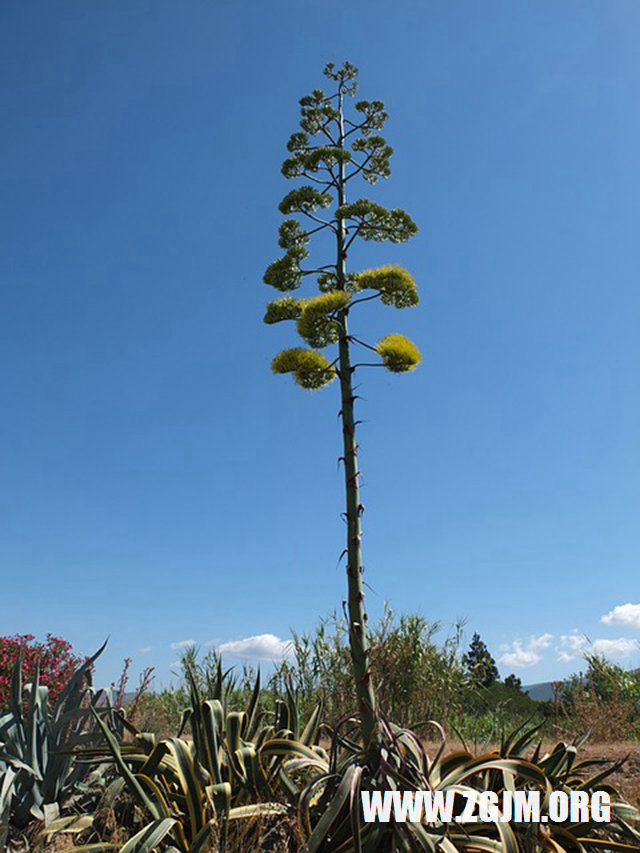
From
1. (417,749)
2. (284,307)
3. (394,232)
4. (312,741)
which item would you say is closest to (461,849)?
(417,749)

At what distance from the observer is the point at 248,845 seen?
137 inches

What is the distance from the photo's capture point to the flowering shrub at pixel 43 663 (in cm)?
1080

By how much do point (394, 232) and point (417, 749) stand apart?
3749 millimetres

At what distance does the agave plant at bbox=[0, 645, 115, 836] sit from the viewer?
3891mm

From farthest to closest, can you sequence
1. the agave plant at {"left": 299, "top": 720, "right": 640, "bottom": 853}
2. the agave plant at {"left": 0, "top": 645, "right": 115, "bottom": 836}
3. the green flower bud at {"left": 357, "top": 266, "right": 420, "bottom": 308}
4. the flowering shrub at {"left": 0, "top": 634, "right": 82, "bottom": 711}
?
the flowering shrub at {"left": 0, "top": 634, "right": 82, "bottom": 711} → the green flower bud at {"left": 357, "top": 266, "right": 420, "bottom": 308} → the agave plant at {"left": 0, "top": 645, "right": 115, "bottom": 836} → the agave plant at {"left": 299, "top": 720, "right": 640, "bottom": 853}

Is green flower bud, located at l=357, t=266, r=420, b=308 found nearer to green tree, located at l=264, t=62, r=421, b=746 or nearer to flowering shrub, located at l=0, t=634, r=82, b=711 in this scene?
green tree, located at l=264, t=62, r=421, b=746

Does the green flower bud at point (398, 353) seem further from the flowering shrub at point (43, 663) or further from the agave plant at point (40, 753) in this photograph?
the flowering shrub at point (43, 663)

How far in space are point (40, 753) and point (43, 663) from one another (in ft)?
26.7

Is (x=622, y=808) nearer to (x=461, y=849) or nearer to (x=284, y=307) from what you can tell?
(x=461, y=849)

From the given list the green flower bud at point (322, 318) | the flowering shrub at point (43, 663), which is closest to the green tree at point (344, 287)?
the green flower bud at point (322, 318)

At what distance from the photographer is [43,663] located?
11461 mm

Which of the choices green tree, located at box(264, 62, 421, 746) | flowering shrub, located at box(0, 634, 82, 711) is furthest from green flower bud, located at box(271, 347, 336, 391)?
flowering shrub, located at box(0, 634, 82, 711)

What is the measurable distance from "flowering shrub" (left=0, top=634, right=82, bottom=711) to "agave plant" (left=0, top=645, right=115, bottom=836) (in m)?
6.80

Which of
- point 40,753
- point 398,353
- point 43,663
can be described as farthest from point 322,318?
point 43,663
